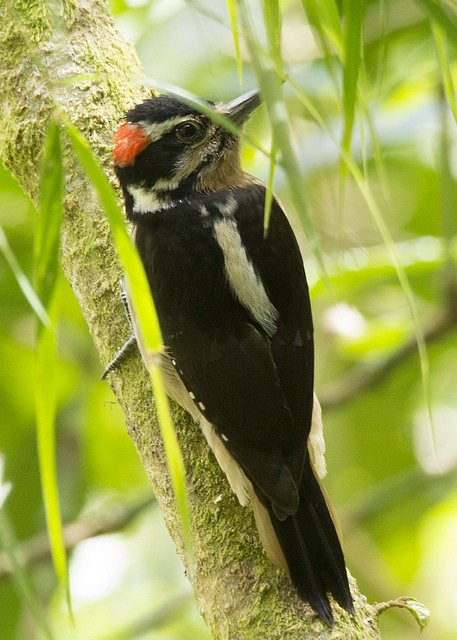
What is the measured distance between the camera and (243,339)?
7.57ft

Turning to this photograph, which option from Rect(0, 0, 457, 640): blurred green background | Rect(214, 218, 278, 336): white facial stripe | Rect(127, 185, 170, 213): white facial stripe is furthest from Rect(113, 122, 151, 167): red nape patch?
Rect(0, 0, 457, 640): blurred green background

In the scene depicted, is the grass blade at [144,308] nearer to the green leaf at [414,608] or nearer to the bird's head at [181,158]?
the green leaf at [414,608]

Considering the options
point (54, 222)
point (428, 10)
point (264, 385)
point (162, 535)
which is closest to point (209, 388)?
point (264, 385)

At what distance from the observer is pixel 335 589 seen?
1941 mm

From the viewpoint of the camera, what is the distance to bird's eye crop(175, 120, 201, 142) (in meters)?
2.69

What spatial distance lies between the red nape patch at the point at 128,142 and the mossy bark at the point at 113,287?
0.12 feet

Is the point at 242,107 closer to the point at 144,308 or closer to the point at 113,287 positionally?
the point at 113,287

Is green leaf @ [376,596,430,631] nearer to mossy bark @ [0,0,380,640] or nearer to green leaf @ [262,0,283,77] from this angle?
mossy bark @ [0,0,380,640]

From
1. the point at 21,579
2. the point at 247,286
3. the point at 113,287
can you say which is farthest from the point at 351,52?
the point at 113,287

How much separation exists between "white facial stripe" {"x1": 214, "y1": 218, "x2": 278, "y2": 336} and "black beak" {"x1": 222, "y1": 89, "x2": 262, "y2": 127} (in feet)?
1.65

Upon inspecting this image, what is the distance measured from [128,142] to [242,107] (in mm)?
397

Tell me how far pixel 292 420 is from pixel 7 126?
45.8 inches

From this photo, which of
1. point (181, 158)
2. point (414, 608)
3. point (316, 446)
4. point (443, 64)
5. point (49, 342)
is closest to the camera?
point (49, 342)

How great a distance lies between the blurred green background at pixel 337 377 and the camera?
3225 millimetres
